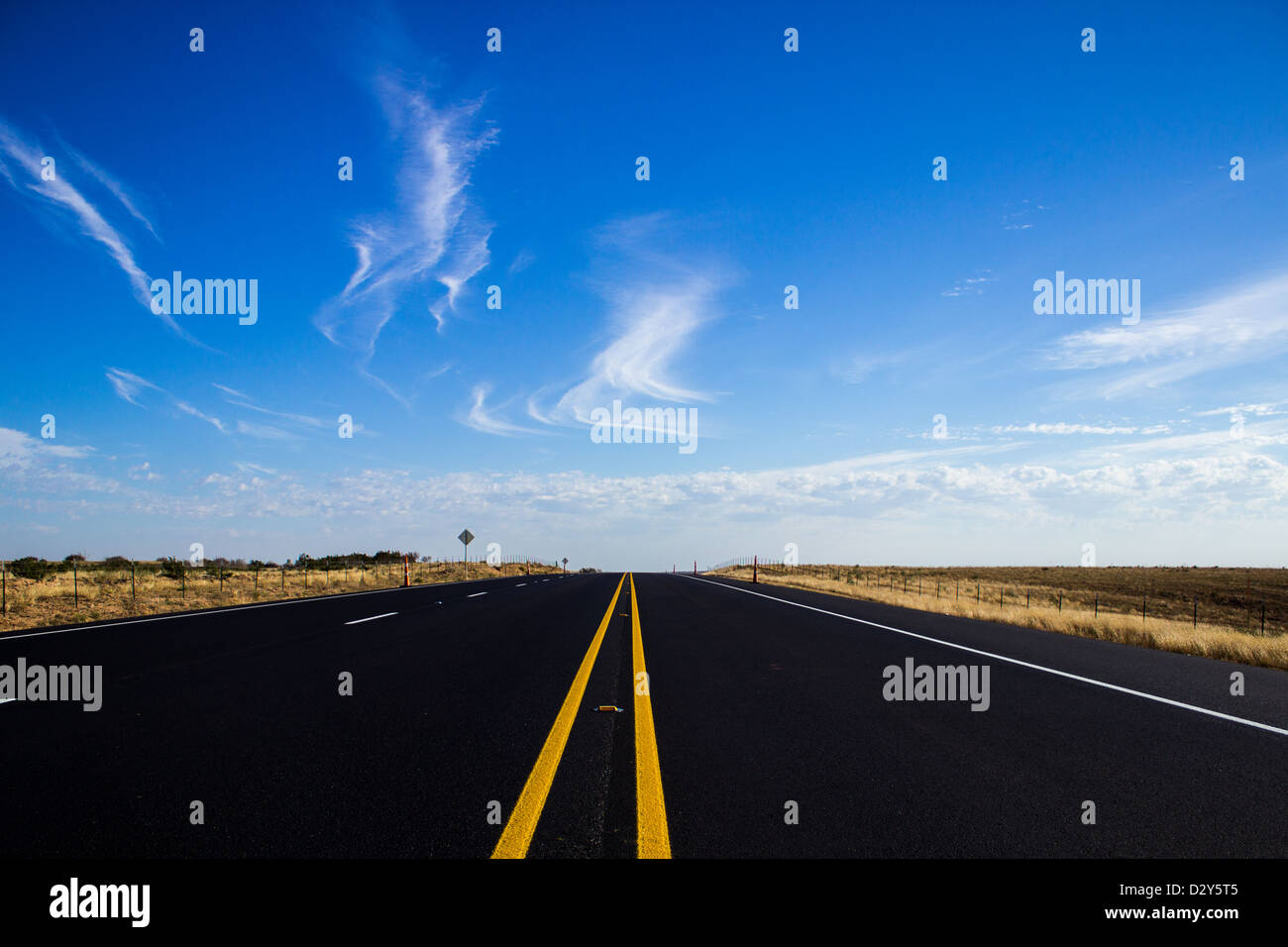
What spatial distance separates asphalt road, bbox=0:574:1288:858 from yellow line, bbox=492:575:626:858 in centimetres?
2

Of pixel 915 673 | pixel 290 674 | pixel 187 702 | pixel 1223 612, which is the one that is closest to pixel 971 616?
pixel 915 673

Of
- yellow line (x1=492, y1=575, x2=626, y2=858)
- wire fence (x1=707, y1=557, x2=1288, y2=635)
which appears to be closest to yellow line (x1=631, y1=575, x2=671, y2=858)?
yellow line (x1=492, y1=575, x2=626, y2=858)

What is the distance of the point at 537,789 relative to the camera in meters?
4.38

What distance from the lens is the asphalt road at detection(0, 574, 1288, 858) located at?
367 cm

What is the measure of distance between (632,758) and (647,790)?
739mm

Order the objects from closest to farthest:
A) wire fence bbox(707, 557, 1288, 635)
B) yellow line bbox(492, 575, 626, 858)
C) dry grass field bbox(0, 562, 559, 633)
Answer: yellow line bbox(492, 575, 626, 858), dry grass field bbox(0, 562, 559, 633), wire fence bbox(707, 557, 1288, 635)

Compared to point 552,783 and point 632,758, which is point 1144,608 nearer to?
point 632,758

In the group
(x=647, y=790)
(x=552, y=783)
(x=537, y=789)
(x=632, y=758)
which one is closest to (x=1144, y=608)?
(x=632, y=758)

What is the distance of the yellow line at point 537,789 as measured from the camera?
350cm

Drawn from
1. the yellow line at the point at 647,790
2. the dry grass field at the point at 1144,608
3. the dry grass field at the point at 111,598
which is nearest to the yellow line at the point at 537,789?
the yellow line at the point at 647,790

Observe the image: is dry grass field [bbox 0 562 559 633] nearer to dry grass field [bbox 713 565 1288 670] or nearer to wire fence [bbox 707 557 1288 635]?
dry grass field [bbox 713 565 1288 670]

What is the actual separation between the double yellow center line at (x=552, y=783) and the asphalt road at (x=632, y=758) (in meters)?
0.02

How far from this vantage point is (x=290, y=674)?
26.9 feet
